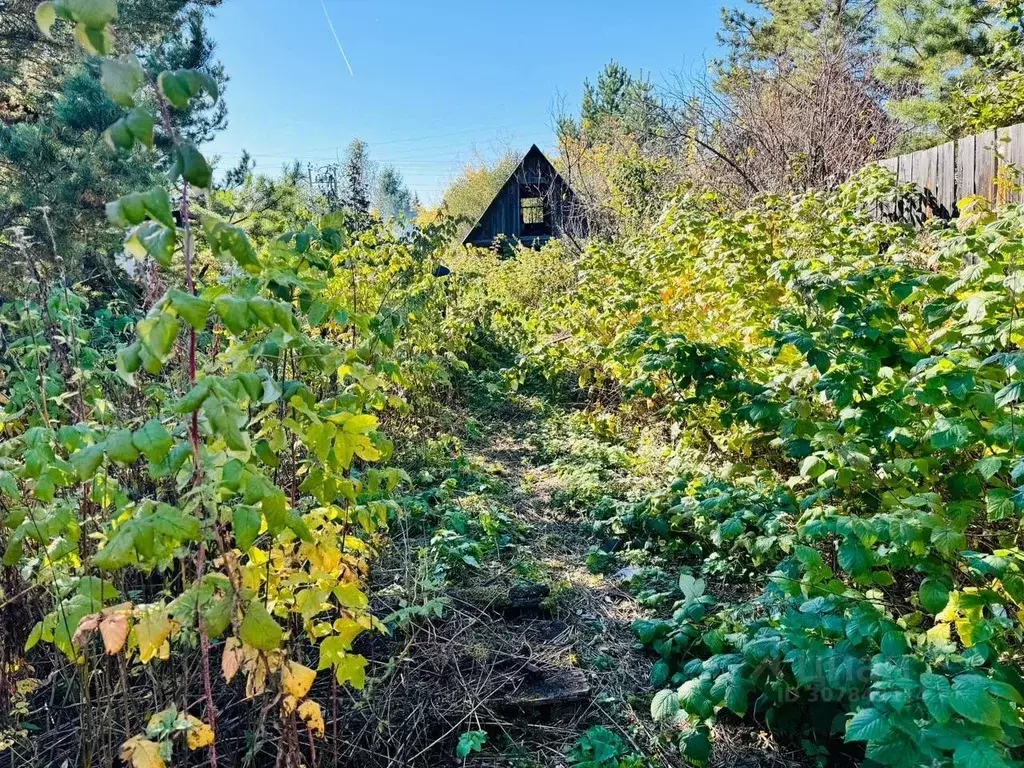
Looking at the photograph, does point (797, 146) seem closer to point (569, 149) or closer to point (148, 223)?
point (569, 149)

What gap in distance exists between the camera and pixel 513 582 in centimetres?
252

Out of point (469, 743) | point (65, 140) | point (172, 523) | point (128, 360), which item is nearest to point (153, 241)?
point (128, 360)

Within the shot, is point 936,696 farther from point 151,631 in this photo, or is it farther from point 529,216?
point 529,216

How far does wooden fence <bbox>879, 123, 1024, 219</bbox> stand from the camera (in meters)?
3.60

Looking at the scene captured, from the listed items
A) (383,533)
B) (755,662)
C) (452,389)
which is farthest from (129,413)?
(452,389)

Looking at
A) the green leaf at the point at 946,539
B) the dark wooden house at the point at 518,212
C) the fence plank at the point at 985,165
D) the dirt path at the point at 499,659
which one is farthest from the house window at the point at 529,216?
the green leaf at the point at 946,539

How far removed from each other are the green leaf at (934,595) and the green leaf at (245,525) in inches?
57.2

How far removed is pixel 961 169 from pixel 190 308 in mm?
4695

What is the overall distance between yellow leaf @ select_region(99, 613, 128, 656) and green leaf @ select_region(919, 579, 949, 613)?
5.38 ft

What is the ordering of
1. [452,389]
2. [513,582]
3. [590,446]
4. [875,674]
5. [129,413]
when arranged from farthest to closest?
1. [452,389]
2. [590,446]
3. [513,582]
4. [129,413]
5. [875,674]

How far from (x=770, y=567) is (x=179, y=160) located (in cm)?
242

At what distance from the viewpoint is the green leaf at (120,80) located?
2.97 feet

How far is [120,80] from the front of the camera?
35.9 inches

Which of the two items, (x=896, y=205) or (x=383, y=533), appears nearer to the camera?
(x=383, y=533)
